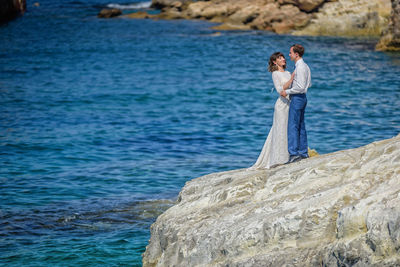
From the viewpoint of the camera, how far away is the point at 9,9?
6881cm

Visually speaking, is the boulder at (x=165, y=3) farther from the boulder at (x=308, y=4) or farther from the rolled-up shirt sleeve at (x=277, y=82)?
the rolled-up shirt sleeve at (x=277, y=82)

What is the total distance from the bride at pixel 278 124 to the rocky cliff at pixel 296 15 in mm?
41481

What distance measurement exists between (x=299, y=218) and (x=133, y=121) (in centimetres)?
1785

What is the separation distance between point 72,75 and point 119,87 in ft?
16.6

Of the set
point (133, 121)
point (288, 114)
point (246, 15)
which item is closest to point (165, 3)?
point (246, 15)

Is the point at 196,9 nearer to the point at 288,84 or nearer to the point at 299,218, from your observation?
the point at 288,84

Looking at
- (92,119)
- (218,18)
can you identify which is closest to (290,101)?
(92,119)

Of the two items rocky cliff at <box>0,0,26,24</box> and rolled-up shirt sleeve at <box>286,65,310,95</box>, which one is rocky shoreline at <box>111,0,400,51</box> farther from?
rolled-up shirt sleeve at <box>286,65,310,95</box>

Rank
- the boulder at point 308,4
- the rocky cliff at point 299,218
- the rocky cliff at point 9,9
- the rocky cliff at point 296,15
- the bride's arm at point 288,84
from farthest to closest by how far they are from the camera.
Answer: the rocky cliff at point 9,9 < the boulder at point 308,4 < the rocky cliff at point 296,15 < the bride's arm at point 288,84 < the rocky cliff at point 299,218

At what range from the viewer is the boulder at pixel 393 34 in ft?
137

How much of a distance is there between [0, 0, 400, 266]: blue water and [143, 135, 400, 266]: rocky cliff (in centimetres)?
317

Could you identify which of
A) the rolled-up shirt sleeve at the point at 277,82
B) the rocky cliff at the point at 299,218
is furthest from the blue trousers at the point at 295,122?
the rocky cliff at the point at 299,218

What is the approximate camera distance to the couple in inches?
473

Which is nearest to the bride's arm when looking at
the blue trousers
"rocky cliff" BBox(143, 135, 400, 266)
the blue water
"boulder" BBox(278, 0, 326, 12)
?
the blue trousers
